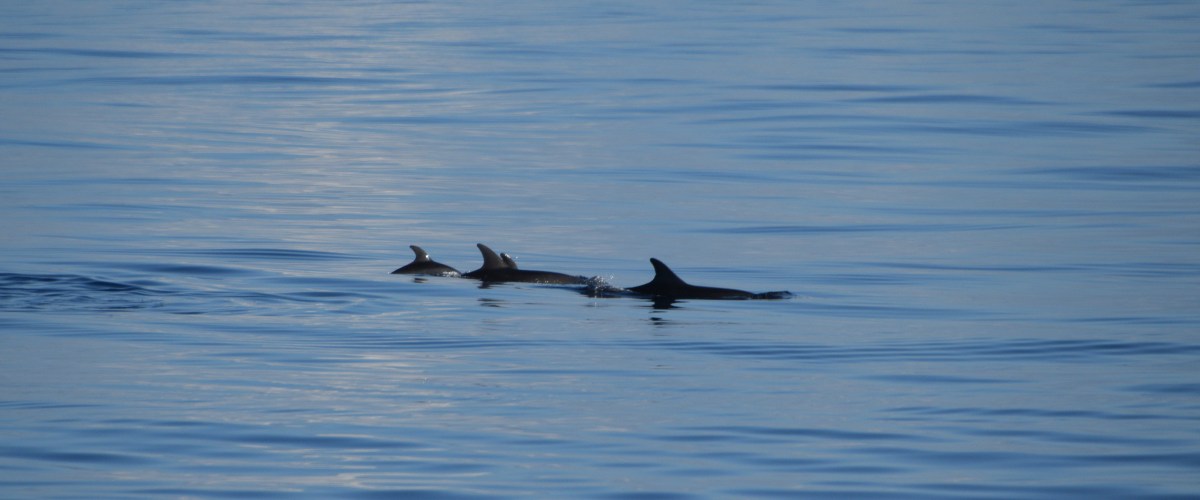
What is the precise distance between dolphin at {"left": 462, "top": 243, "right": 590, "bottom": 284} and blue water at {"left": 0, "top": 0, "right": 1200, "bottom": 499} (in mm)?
447

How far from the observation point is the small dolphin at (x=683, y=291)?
14594 millimetres

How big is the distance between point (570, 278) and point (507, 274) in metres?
0.56

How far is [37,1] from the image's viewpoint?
62.7 m

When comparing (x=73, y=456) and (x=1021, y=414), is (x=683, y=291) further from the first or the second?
(x=73, y=456)

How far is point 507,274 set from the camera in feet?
52.3

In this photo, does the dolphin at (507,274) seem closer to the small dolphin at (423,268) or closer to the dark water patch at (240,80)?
the small dolphin at (423,268)

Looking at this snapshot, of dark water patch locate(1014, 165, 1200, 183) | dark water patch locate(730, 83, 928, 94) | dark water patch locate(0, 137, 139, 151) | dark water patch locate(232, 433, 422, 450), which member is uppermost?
dark water patch locate(730, 83, 928, 94)

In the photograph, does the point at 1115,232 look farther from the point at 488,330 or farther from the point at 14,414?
the point at 14,414

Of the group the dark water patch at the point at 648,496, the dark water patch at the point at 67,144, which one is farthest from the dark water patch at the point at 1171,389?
the dark water patch at the point at 67,144

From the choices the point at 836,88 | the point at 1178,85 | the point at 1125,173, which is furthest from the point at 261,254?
the point at 1178,85

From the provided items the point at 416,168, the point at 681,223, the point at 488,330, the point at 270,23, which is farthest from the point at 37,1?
the point at 488,330

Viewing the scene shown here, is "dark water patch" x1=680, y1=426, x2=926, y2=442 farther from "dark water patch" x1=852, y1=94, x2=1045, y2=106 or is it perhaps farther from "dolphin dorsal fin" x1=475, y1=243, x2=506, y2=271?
"dark water patch" x1=852, y1=94, x2=1045, y2=106

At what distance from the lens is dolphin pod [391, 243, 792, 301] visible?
14633 millimetres

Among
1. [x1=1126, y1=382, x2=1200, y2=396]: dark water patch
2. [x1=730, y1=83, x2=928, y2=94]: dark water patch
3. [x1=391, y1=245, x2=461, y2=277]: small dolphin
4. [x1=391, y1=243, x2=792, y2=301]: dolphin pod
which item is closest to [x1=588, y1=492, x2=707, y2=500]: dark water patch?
[x1=1126, y1=382, x2=1200, y2=396]: dark water patch
